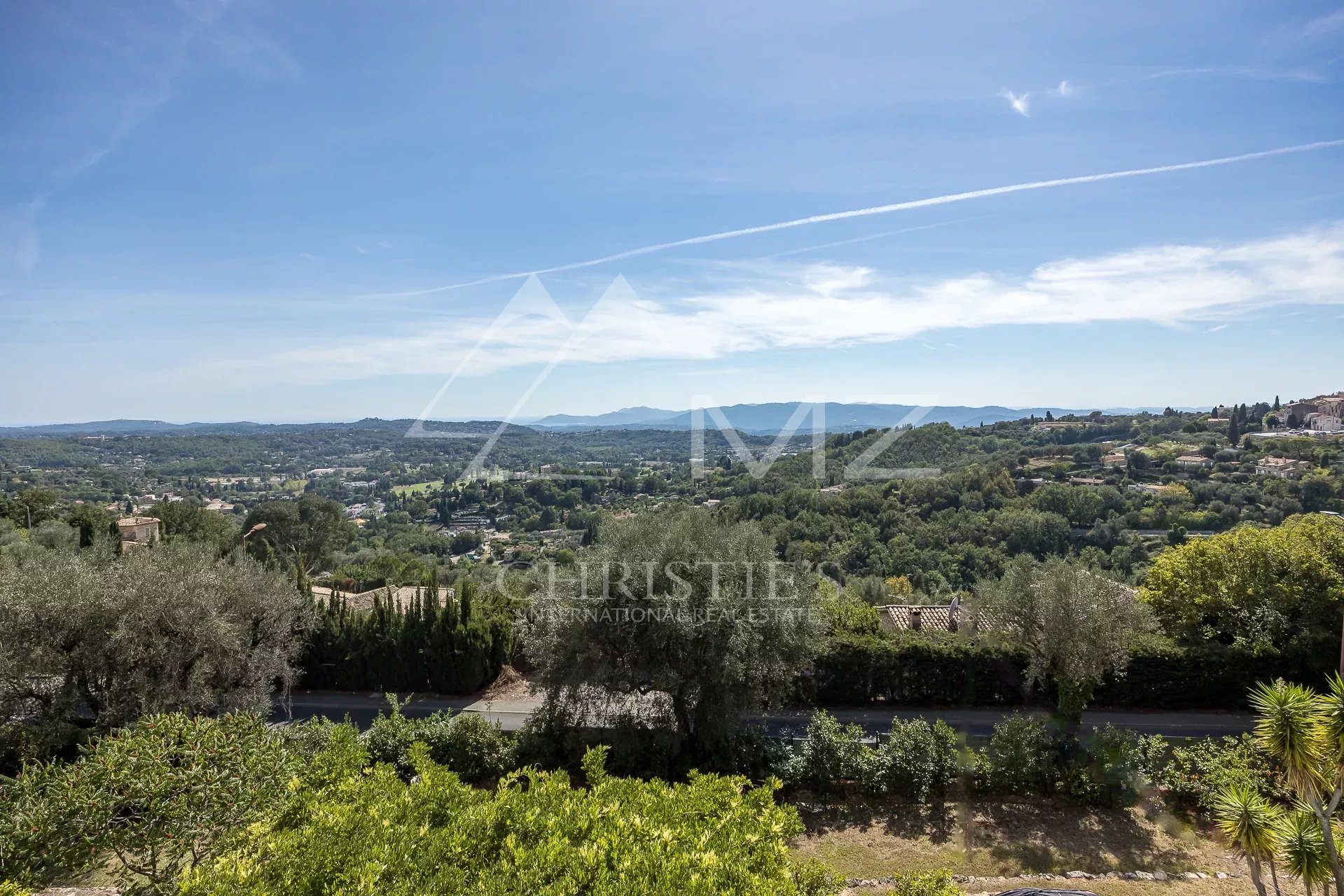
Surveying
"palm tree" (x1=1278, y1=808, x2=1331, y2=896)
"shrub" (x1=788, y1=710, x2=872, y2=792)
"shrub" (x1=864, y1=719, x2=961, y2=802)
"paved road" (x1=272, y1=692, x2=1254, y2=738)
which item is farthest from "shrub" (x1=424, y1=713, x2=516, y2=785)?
"palm tree" (x1=1278, y1=808, x2=1331, y2=896)

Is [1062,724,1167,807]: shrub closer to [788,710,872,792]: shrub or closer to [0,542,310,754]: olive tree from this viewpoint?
[788,710,872,792]: shrub

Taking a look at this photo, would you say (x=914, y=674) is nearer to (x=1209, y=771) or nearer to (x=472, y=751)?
(x=1209, y=771)

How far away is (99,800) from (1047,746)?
42.1 ft

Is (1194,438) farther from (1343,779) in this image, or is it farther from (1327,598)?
(1343,779)

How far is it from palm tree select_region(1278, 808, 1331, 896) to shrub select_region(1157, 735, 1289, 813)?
3586 millimetres

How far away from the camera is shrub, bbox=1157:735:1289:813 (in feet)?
30.1

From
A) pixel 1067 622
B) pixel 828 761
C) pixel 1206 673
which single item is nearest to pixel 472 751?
pixel 828 761

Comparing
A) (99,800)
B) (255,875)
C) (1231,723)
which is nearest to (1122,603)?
(1231,723)

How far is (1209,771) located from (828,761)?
567 centimetres

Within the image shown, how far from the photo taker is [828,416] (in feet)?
202

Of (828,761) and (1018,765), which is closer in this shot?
(1018,765)

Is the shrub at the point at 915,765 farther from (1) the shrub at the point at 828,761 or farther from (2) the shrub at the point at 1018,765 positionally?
(2) the shrub at the point at 1018,765

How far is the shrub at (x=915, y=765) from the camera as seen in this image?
10.2 m

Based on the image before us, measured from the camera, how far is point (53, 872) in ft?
25.8
